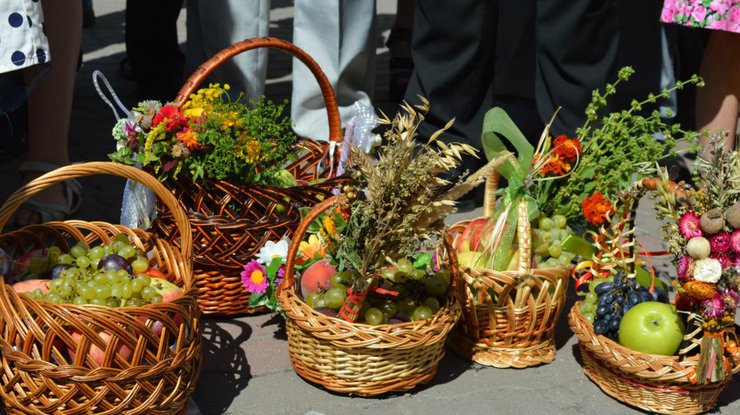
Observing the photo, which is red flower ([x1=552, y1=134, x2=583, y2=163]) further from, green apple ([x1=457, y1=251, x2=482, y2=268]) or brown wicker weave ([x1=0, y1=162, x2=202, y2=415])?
brown wicker weave ([x1=0, y1=162, x2=202, y2=415])

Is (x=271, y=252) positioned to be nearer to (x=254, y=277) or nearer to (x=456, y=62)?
(x=254, y=277)

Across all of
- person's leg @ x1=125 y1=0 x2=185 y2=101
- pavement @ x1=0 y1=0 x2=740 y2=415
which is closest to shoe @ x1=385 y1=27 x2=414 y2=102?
person's leg @ x1=125 y1=0 x2=185 y2=101

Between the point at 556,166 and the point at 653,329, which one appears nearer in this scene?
the point at 653,329

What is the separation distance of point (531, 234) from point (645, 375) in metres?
0.56

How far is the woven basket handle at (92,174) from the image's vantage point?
7.51ft

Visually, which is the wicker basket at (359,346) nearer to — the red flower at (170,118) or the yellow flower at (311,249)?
the yellow flower at (311,249)

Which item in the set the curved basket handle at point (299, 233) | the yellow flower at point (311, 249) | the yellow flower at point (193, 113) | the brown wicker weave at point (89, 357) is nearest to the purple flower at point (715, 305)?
the curved basket handle at point (299, 233)

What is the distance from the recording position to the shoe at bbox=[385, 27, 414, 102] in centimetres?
557

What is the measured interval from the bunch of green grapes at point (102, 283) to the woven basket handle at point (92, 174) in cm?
13

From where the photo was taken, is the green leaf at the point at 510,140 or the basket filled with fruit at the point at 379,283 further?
the green leaf at the point at 510,140

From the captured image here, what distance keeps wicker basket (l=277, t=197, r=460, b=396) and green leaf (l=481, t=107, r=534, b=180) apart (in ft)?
1.32

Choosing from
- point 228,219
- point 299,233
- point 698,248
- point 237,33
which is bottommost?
point 228,219

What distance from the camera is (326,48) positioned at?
12.8ft

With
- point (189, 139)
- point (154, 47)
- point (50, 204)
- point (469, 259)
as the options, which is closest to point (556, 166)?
point (469, 259)
